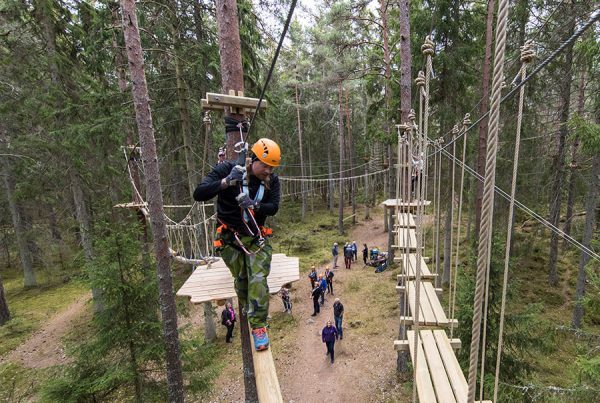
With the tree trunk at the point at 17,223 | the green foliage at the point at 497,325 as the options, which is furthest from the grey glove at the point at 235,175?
the tree trunk at the point at 17,223

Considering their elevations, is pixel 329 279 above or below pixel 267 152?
below

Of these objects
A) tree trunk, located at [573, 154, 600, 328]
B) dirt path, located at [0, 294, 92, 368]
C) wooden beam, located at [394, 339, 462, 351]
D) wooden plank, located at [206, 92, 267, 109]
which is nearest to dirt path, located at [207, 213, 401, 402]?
tree trunk, located at [573, 154, 600, 328]

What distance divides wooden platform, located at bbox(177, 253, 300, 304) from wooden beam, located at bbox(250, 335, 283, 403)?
79 centimetres

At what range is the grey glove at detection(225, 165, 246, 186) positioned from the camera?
229 centimetres

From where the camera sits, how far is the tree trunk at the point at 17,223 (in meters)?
9.77

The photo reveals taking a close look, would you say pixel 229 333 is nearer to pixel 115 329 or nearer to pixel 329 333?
pixel 329 333

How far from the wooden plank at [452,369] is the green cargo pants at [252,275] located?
54.8 inches

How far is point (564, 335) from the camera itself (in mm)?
7672

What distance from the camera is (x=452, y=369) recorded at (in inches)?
87.2

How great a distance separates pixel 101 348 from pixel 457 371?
14.7ft

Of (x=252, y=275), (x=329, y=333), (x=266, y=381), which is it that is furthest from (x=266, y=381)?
(x=329, y=333)

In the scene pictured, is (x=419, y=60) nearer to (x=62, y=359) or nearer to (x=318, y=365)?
(x=318, y=365)

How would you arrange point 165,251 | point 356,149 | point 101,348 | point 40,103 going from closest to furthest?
point 101,348, point 165,251, point 40,103, point 356,149

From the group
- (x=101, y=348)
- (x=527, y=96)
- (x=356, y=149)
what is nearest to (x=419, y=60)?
(x=527, y=96)
